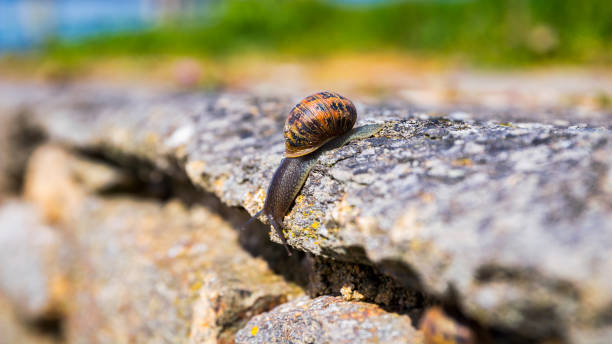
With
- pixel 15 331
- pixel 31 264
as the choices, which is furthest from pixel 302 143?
pixel 15 331

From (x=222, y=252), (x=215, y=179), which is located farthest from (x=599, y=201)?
(x=222, y=252)

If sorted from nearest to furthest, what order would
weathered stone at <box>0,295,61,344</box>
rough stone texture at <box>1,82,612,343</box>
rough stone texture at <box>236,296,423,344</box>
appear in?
rough stone texture at <box>1,82,612,343</box>, rough stone texture at <box>236,296,423,344</box>, weathered stone at <box>0,295,61,344</box>

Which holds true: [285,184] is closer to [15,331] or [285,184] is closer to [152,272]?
[152,272]

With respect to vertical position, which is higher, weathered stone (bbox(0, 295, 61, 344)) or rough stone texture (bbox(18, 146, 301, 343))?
rough stone texture (bbox(18, 146, 301, 343))

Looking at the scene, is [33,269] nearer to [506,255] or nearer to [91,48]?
[506,255]

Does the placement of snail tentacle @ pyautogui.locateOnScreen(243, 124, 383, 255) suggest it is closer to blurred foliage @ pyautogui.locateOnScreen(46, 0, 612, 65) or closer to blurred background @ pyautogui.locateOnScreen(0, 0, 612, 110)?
blurred background @ pyautogui.locateOnScreen(0, 0, 612, 110)

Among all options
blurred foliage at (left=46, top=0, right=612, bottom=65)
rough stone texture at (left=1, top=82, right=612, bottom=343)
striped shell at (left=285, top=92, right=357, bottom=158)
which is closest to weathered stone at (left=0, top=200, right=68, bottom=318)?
rough stone texture at (left=1, top=82, right=612, bottom=343)
